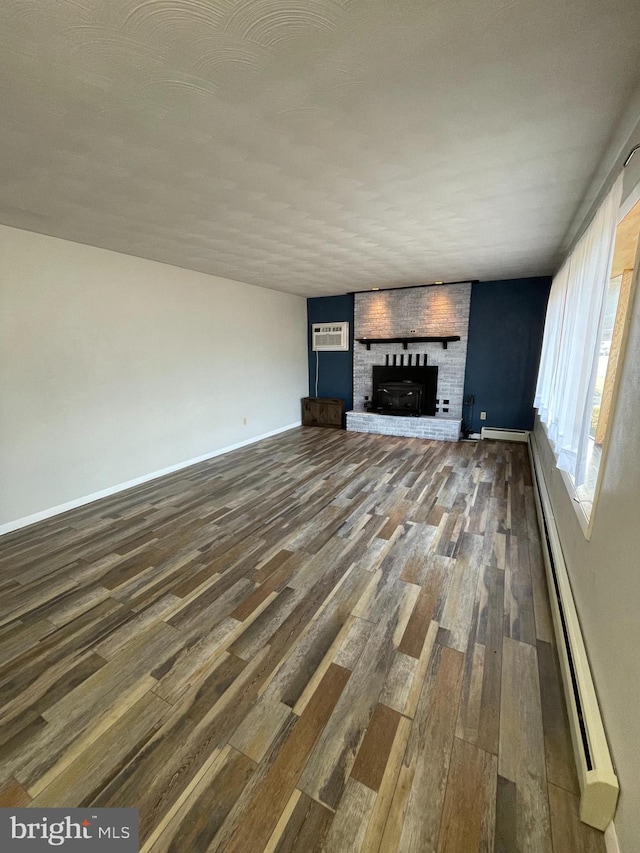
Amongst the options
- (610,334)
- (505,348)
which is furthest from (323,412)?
(610,334)

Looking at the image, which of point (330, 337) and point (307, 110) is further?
point (330, 337)

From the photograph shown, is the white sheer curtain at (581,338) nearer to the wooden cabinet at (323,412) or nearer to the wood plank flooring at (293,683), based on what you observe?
the wood plank flooring at (293,683)

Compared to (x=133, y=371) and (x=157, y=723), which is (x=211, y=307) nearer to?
(x=133, y=371)

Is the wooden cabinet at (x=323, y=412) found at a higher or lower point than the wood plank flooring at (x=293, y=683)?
higher

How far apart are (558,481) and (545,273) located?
3.73 metres

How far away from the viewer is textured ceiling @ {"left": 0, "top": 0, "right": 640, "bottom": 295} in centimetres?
105

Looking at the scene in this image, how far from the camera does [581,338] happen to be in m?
2.09

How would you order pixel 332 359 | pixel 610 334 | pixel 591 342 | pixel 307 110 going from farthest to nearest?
pixel 332 359 → pixel 610 334 → pixel 591 342 → pixel 307 110

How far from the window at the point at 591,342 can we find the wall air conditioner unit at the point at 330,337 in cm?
425

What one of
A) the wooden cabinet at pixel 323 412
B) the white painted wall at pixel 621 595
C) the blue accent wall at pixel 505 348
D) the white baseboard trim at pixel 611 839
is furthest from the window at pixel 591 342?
the wooden cabinet at pixel 323 412

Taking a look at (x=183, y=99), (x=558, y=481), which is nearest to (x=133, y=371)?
(x=183, y=99)

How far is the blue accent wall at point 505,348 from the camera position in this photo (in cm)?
519

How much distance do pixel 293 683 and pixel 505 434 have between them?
5282 mm

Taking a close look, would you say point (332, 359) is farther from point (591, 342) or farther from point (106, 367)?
point (591, 342)
